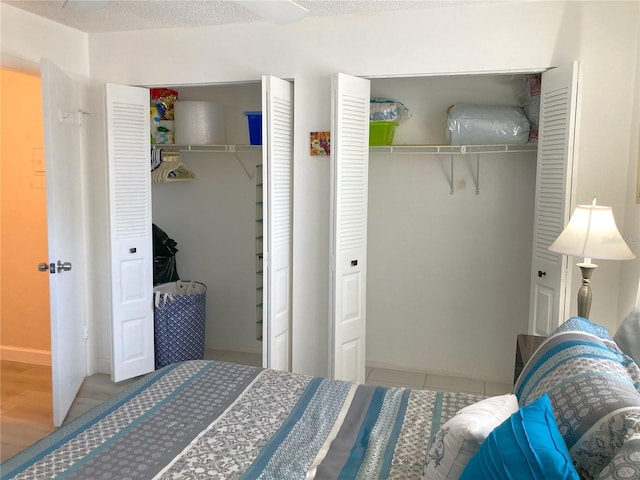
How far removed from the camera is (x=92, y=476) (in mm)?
1554

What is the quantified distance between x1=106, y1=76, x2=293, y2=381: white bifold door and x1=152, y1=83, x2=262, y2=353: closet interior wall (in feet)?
2.27

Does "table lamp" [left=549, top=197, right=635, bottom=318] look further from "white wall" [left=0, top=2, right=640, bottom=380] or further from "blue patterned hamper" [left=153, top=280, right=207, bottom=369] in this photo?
"blue patterned hamper" [left=153, top=280, right=207, bottom=369]

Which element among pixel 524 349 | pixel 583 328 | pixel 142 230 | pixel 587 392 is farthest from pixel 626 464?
pixel 142 230

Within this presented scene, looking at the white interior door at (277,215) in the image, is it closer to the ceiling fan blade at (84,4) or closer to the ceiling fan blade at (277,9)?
the ceiling fan blade at (277,9)

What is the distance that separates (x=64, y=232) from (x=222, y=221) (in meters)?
1.41

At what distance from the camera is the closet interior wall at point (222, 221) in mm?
4520

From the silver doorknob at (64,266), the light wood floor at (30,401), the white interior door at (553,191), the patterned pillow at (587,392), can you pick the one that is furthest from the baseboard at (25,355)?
the patterned pillow at (587,392)

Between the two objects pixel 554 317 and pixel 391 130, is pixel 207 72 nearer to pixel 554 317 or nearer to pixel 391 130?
pixel 391 130

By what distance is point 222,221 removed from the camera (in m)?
4.64

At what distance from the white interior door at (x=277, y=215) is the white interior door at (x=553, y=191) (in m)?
1.56

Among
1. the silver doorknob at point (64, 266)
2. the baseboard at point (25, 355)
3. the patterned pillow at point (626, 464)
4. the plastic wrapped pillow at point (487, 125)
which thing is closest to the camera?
the patterned pillow at point (626, 464)

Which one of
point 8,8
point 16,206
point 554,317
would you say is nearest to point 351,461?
point 554,317

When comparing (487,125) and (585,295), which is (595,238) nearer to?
(585,295)

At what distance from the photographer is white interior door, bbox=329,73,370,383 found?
11.0ft
